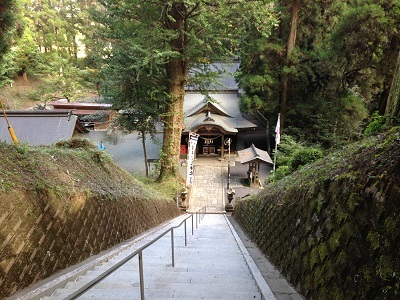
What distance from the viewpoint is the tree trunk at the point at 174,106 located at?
12523mm

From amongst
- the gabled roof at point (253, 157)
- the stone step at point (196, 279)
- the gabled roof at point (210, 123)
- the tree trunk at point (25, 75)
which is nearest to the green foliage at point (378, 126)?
the stone step at point (196, 279)

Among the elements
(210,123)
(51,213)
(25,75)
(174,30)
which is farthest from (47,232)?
(25,75)

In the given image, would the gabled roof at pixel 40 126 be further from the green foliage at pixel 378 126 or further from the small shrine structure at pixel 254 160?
the green foliage at pixel 378 126

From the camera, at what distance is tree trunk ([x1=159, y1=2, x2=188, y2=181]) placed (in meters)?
12.5

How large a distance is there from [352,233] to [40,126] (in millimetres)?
14492

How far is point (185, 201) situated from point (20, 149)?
36.6ft

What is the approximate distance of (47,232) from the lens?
2875mm

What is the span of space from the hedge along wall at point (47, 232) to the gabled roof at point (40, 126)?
9.96 meters

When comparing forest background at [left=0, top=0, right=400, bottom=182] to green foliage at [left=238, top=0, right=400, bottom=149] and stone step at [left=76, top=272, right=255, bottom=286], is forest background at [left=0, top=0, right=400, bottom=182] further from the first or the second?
stone step at [left=76, top=272, right=255, bottom=286]

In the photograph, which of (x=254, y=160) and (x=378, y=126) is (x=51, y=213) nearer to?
(x=378, y=126)

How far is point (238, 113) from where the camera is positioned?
2284 cm

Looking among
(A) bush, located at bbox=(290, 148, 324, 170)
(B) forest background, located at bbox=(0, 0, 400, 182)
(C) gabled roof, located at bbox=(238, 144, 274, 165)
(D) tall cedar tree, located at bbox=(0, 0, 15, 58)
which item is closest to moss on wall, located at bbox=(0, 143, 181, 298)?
(D) tall cedar tree, located at bbox=(0, 0, 15, 58)

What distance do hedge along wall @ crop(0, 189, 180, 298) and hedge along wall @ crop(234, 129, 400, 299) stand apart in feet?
8.40

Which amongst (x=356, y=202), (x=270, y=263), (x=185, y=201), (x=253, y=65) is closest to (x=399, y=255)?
(x=356, y=202)
